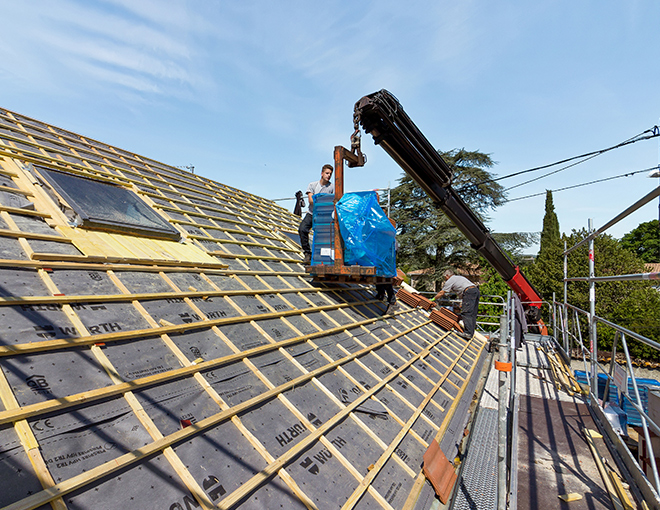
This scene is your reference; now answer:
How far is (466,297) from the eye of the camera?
802cm

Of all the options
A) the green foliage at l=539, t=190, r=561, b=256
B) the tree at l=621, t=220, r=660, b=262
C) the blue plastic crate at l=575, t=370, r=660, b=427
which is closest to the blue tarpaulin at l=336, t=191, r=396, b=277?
the blue plastic crate at l=575, t=370, r=660, b=427

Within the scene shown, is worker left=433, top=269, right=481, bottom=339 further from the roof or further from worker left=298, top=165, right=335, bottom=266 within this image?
worker left=298, top=165, right=335, bottom=266

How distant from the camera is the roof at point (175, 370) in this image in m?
1.79

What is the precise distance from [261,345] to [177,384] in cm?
105

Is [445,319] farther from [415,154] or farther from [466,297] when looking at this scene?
[415,154]

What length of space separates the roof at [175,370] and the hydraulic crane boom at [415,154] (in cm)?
290

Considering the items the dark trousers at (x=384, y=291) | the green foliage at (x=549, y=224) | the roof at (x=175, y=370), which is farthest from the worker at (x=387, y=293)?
the green foliage at (x=549, y=224)

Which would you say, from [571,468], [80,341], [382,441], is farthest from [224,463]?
[571,468]

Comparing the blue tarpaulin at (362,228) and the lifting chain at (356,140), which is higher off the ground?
the lifting chain at (356,140)

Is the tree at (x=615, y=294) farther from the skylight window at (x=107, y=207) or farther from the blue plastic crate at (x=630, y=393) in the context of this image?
the skylight window at (x=107, y=207)

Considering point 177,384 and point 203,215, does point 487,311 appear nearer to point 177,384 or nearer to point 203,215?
point 203,215

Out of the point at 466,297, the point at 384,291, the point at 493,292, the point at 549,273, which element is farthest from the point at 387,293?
the point at 549,273

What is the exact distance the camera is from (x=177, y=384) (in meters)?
2.45

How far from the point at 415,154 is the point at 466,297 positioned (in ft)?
11.5
